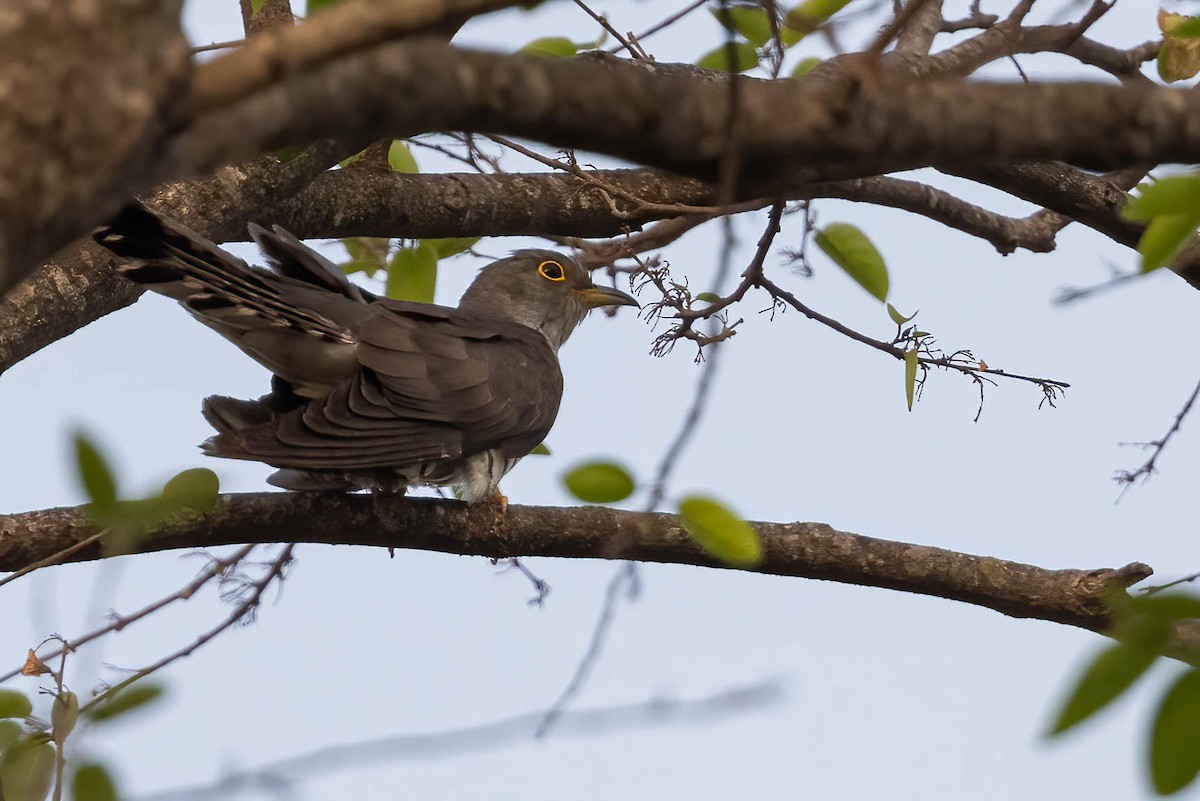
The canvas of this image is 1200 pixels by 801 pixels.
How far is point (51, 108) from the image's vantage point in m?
1.23

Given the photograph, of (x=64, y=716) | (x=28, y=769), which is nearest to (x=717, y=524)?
(x=64, y=716)

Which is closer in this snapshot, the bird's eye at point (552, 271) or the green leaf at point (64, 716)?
the green leaf at point (64, 716)

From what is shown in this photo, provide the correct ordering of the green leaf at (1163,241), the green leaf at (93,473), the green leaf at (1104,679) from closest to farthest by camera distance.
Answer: the green leaf at (1104,679), the green leaf at (93,473), the green leaf at (1163,241)

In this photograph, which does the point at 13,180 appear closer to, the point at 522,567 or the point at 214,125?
the point at 214,125

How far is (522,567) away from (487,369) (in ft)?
2.63

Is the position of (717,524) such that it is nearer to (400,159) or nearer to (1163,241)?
(1163,241)

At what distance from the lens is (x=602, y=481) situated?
1.85 metres

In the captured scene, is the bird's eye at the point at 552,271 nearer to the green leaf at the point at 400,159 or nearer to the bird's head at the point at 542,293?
the bird's head at the point at 542,293

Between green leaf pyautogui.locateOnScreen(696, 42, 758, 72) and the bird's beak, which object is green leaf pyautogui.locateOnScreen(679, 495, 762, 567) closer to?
green leaf pyautogui.locateOnScreen(696, 42, 758, 72)

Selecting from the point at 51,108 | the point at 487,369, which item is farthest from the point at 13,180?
the point at 487,369

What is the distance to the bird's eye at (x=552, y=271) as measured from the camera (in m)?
6.70

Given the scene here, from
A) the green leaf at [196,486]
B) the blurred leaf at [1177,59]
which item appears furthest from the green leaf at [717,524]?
the blurred leaf at [1177,59]

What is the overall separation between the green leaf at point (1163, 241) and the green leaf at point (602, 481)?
749mm

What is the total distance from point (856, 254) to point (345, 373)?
1.82 metres
